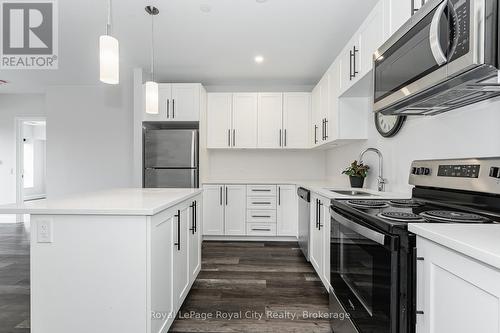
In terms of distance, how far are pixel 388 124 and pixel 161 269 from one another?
2.24 metres

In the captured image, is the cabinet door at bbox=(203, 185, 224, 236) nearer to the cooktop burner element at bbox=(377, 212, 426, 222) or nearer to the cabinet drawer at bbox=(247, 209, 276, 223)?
the cabinet drawer at bbox=(247, 209, 276, 223)

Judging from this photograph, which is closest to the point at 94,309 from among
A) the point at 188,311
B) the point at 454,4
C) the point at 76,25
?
the point at 188,311

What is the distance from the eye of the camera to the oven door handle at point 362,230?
3.75 feet

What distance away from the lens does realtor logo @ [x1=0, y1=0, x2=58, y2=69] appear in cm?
263

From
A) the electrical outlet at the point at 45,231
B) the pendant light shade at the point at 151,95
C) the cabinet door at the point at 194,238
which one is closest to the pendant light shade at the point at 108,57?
the pendant light shade at the point at 151,95

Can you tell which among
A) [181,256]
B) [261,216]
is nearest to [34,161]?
[261,216]

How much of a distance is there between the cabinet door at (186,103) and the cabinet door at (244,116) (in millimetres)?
606

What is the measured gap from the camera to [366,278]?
1341mm

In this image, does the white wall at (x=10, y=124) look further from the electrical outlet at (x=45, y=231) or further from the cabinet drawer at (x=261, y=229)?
the electrical outlet at (x=45, y=231)

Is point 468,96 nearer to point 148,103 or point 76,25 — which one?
point 148,103

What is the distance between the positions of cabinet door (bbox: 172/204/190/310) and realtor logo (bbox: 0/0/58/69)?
88.6 inches

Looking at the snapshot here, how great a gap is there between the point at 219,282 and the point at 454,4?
2.59 m

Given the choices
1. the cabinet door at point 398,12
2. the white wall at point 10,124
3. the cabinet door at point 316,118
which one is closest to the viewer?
the cabinet door at point 398,12

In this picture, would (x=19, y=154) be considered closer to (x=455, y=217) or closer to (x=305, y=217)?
(x=305, y=217)
